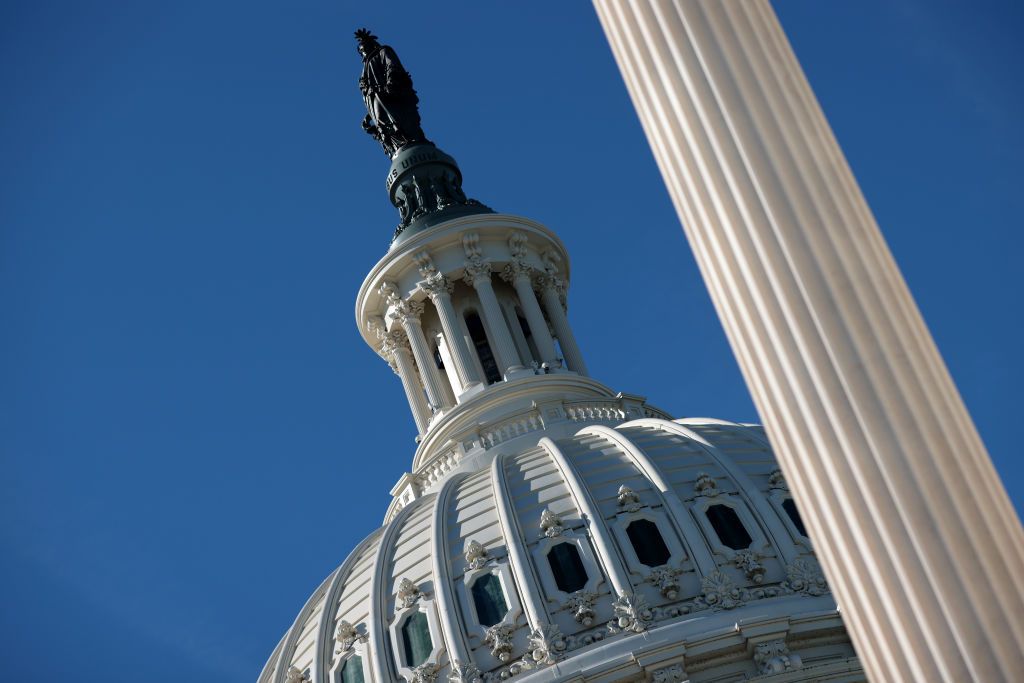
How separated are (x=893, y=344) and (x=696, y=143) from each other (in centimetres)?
247

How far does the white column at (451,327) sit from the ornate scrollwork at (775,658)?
73.1 ft

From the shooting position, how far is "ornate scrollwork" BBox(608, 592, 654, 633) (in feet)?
129

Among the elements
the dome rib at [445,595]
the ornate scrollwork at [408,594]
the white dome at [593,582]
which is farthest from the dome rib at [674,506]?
the ornate scrollwork at [408,594]

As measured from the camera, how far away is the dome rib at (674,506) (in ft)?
136

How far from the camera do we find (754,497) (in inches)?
1725

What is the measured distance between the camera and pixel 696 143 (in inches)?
507

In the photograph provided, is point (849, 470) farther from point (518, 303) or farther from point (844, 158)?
point (518, 303)

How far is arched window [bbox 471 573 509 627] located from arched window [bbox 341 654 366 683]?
396 centimetres

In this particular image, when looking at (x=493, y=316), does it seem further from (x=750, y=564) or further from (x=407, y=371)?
(x=750, y=564)

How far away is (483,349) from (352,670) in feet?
69.6

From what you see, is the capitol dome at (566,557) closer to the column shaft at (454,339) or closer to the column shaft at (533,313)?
A: the column shaft at (454,339)

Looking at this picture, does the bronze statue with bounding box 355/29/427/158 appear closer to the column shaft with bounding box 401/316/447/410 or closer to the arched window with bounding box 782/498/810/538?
the column shaft with bounding box 401/316/447/410

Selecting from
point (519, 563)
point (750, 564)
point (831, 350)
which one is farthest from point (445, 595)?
point (831, 350)

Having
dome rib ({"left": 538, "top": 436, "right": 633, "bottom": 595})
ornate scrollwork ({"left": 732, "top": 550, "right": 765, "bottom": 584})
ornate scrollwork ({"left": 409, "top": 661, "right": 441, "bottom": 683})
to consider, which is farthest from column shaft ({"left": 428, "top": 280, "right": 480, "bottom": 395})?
ornate scrollwork ({"left": 409, "top": 661, "right": 441, "bottom": 683})
